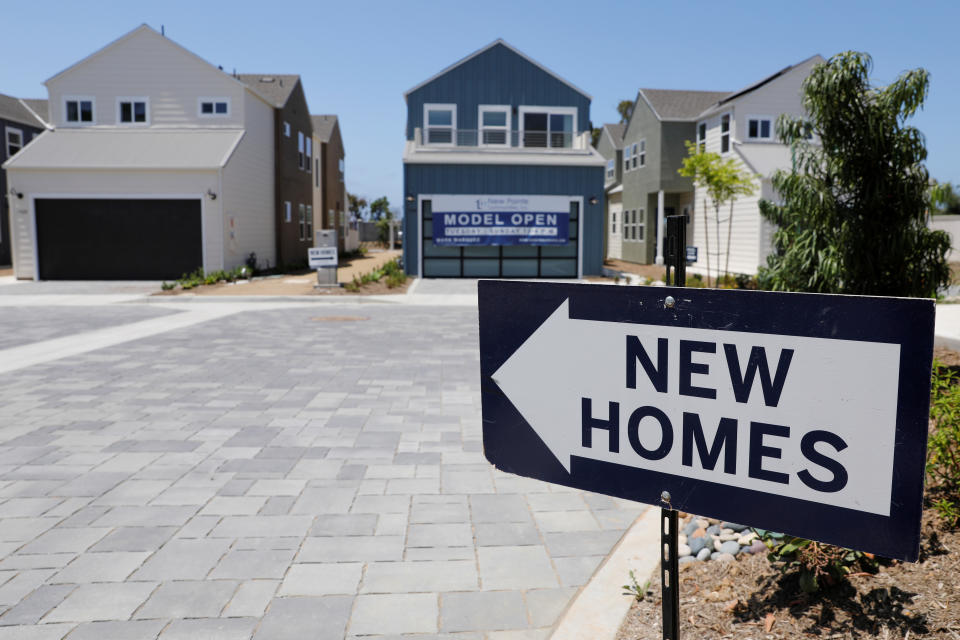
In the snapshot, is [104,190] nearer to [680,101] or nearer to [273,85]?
[273,85]

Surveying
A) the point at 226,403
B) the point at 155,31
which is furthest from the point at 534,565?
the point at 155,31

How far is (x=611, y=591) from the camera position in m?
3.52

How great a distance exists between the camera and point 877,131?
26.3 ft

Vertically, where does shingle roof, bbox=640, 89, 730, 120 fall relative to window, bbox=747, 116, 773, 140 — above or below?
above

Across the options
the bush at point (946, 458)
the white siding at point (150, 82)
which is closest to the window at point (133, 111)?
the white siding at point (150, 82)

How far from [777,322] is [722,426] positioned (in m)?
0.30

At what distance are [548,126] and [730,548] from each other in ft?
83.9

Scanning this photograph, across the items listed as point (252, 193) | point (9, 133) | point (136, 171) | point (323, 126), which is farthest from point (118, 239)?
point (323, 126)

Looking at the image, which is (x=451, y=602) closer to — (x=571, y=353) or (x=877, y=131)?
(x=571, y=353)

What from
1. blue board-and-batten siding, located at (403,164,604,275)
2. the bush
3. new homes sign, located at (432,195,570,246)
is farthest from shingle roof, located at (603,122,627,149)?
the bush

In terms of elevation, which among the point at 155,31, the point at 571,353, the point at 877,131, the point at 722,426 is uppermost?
the point at 155,31

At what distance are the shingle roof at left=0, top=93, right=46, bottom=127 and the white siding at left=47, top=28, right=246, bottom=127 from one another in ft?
25.9

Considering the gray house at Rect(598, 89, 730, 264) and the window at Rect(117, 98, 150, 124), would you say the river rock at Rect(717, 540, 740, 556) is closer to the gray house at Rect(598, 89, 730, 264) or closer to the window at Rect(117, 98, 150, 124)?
the window at Rect(117, 98, 150, 124)

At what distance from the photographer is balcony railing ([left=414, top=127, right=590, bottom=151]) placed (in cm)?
2686
